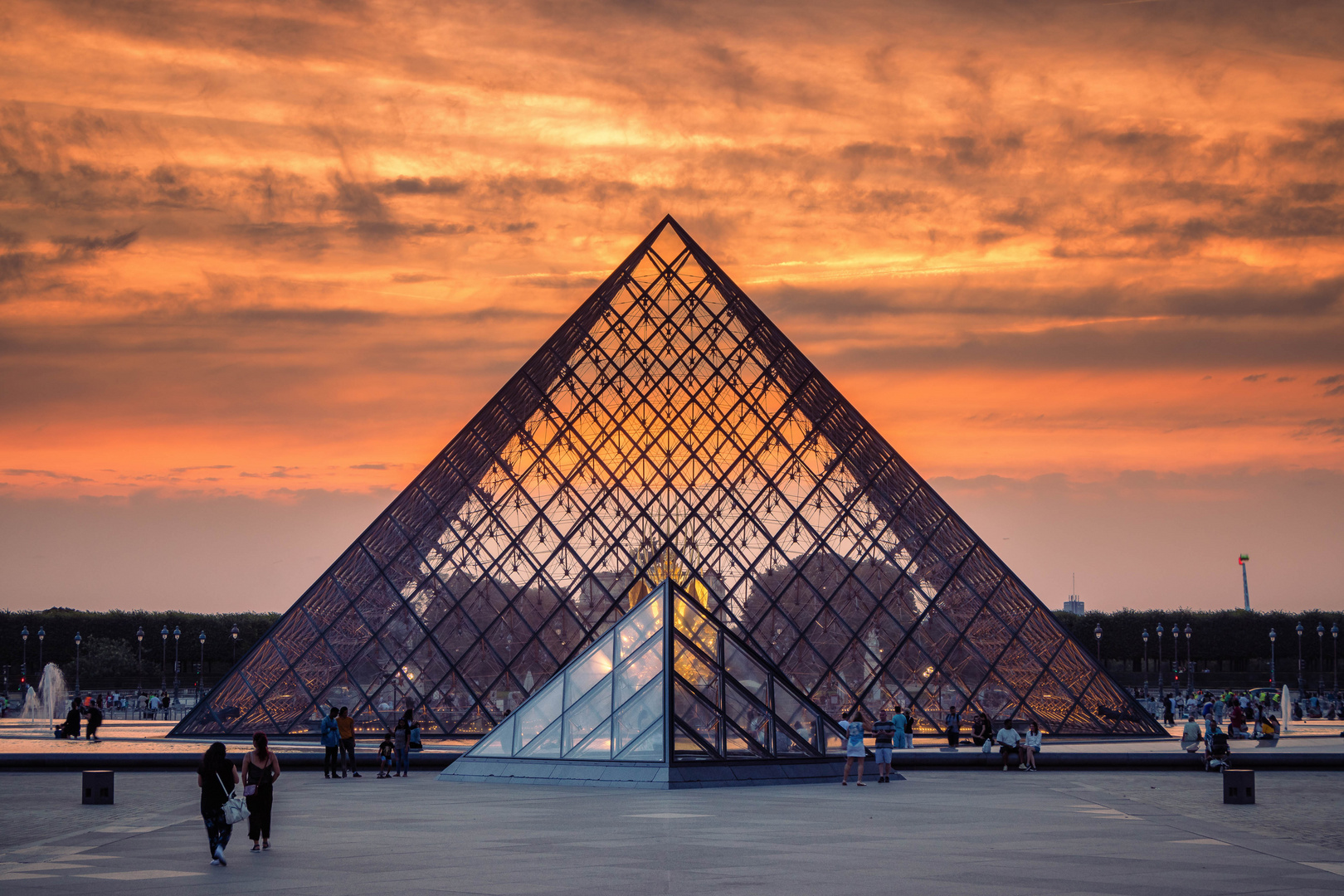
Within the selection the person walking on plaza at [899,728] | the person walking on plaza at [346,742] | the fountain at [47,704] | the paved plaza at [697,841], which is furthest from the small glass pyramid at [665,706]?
the fountain at [47,704]

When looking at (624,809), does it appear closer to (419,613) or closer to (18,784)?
(18,784)

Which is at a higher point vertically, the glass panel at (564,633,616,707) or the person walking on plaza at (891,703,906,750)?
the glass panel at (564,633,616,707)

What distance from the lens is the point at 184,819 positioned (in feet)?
45.8

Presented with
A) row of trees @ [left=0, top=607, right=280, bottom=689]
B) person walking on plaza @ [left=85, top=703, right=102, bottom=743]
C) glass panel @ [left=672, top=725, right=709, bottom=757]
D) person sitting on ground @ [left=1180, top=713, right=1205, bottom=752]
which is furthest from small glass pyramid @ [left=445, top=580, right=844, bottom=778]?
row of trees @ [left=0, top=607, right=280, bottom=689]

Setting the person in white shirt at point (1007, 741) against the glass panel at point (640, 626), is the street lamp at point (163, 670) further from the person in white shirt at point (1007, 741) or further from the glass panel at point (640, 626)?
the person in white shirt at point (1007, 741)

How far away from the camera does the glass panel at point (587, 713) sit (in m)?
18.8

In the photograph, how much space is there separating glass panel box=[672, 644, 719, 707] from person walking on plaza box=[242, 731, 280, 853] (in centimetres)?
778

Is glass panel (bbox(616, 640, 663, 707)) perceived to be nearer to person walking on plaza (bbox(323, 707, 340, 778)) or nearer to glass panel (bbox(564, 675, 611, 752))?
glass panel (bbox(564, 675, 611, 752))

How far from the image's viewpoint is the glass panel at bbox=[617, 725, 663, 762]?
17.8m

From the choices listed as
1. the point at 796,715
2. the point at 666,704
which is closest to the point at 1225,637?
the point at 796,715

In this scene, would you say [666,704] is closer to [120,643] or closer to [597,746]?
[597,746]

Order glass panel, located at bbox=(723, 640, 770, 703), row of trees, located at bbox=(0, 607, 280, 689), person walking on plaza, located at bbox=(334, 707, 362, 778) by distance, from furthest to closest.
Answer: row of trees, located at bbox=(0, 607, 280, 689), person walking on plaza, located at bbox=(334, 707, 362, 778), glass panel, located at bbox=(723, 640, 770, 703)

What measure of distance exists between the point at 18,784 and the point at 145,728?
2113 cm

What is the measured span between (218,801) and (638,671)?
29.5ft
